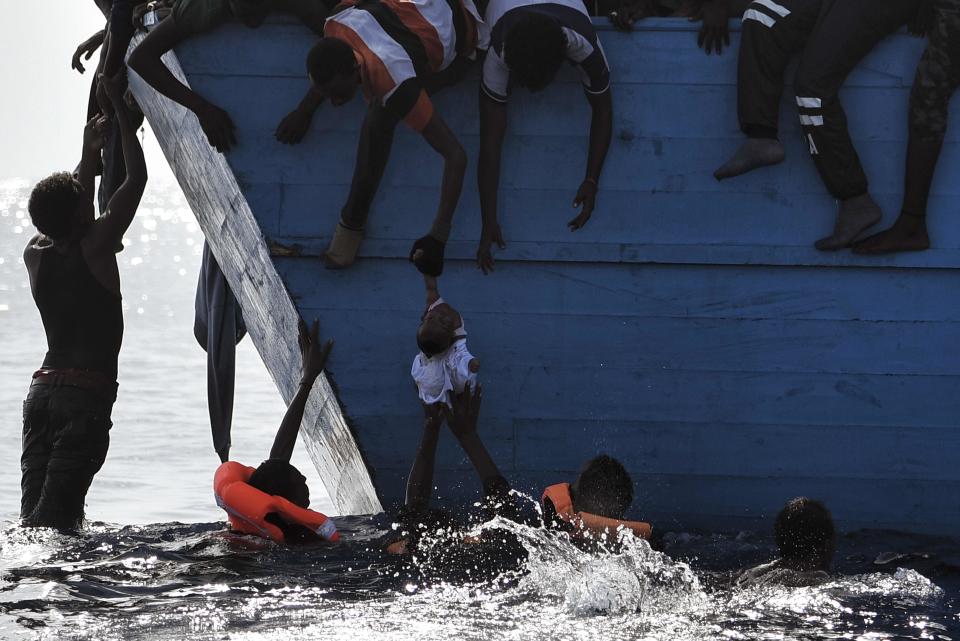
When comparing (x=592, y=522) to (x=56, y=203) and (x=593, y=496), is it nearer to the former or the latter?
(x=593, y=496)

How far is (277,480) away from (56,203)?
1.61m

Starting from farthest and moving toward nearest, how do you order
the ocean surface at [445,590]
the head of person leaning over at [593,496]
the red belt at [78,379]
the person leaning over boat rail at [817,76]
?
the red belt at [78,379] → the person leaning over boat rail at [817,76] → the head of person leaning over at [593,496] → the ocean surface at [445,590]

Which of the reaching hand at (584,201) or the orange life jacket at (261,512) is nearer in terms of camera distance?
the orange life jacket at (261,512)

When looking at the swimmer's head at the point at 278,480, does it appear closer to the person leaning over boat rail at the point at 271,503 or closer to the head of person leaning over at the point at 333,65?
the person leaning over boat rail at the point at 271,503

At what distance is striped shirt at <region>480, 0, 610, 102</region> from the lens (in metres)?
5.41

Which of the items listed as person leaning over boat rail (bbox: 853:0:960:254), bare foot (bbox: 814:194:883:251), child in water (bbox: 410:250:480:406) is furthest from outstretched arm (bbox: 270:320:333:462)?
person leaning over boat rail (bbox: 853:0:960:254)

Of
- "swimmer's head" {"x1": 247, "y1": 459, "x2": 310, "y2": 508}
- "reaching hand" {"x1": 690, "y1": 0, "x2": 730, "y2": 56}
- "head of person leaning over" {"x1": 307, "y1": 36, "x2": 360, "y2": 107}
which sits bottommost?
"swimmer's head" {"x1": 247, "y1": 459, "x2": 310, "y2": 508}

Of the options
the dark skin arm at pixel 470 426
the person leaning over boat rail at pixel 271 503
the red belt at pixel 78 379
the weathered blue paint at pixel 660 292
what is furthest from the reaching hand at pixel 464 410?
the red belt at pixel 78 379

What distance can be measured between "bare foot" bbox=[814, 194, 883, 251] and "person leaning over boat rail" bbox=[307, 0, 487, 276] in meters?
1.64

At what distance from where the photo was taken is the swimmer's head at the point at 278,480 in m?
5.46

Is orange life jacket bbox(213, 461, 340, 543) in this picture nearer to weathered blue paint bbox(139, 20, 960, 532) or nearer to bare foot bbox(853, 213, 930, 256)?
weathered blue paint bbox(139, 20, 960, 532)

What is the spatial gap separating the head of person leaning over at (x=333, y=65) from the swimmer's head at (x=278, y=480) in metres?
1.57

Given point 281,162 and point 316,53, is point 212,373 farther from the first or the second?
point 316,53


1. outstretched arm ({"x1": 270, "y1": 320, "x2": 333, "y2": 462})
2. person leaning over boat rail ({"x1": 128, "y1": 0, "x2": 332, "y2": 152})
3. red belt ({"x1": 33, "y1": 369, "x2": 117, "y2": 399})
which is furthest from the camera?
red belt ({"x1": 33, "y1": 369, "x2": 117, "y2": 399})
